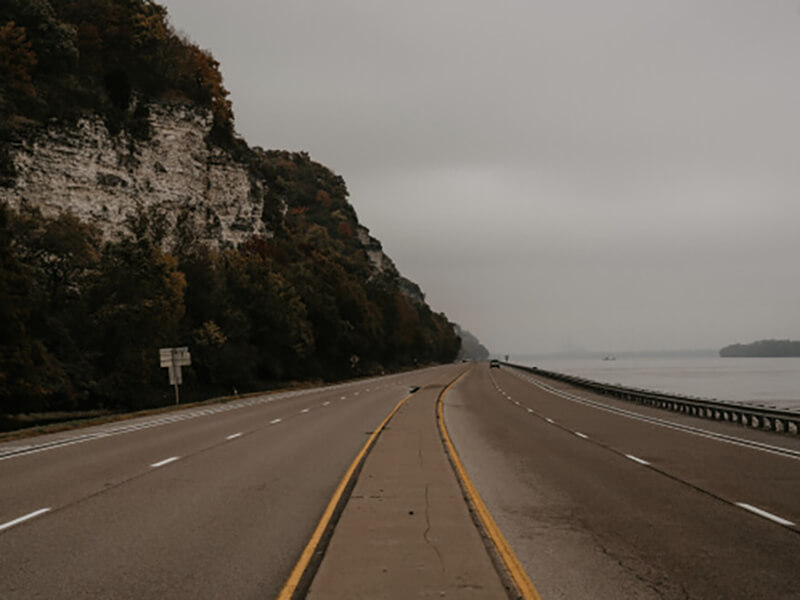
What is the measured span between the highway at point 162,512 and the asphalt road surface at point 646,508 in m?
2.61

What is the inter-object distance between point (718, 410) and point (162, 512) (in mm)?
21736

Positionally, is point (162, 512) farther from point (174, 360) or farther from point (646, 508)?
point (174, 360)

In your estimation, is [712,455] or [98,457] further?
[98,457]

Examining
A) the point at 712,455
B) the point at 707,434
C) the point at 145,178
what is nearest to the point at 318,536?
the point at 712,455

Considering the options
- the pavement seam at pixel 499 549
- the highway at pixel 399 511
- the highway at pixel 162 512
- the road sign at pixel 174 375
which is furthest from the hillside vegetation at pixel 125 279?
the pavement seam at pixel 499 549

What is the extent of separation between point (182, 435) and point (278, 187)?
91255 millimetres

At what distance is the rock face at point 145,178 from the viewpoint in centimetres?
5459

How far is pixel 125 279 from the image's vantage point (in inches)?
1896

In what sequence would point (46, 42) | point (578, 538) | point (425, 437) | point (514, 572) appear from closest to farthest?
point (514, 572), point (578, 538), point (425, 437), point (46, 42)

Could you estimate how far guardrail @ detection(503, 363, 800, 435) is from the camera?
2099 centimetres

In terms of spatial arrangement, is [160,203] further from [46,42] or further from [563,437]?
[563,437]

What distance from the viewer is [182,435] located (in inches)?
825

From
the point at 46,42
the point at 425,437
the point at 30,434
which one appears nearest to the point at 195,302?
the point at 46,42

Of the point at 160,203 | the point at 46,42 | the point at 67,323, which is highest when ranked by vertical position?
the point at 46,42
